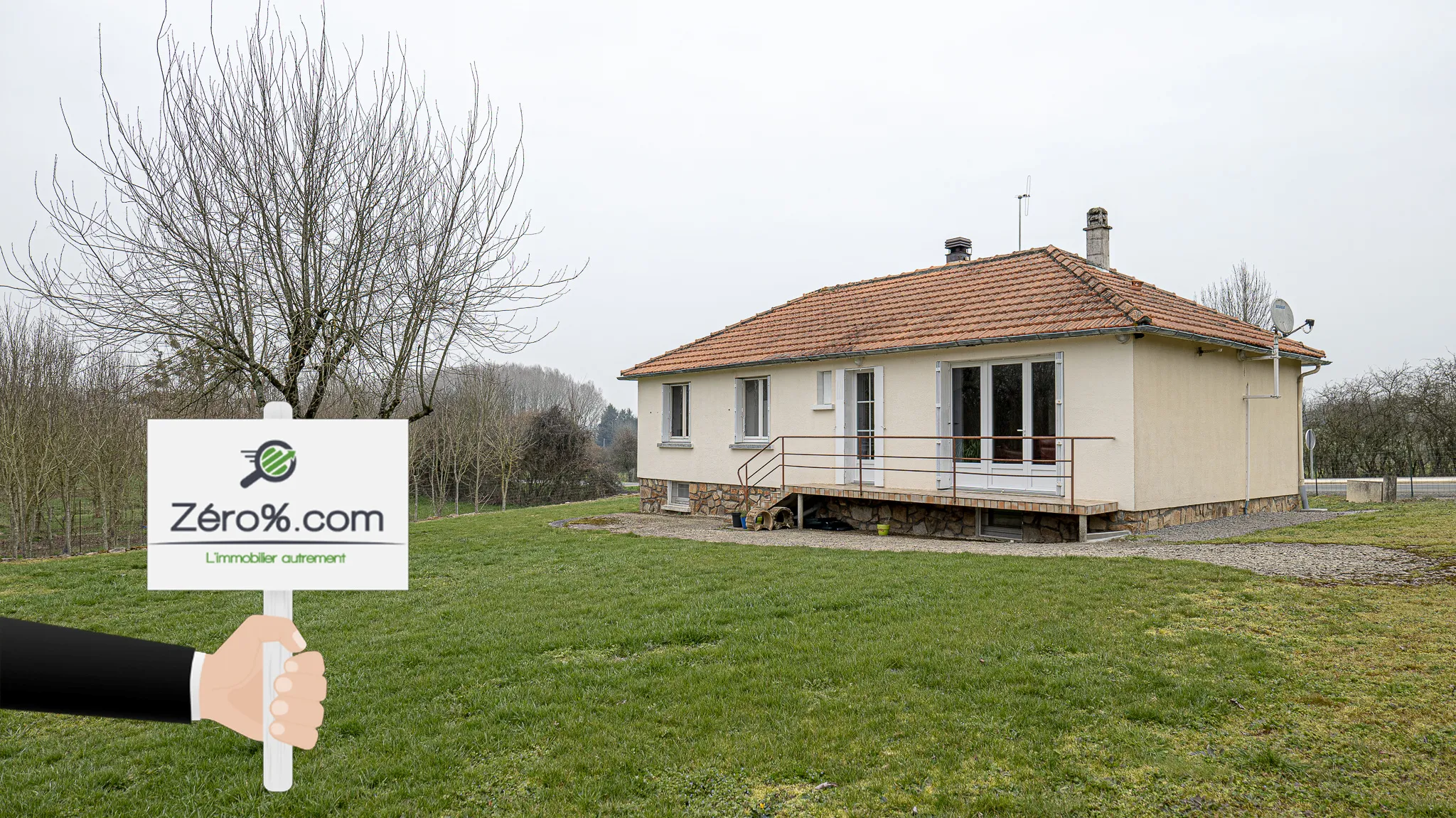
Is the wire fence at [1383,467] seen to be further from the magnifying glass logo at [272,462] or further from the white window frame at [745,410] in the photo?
the magnifying glass logo at [272,462]

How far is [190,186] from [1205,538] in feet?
42.9

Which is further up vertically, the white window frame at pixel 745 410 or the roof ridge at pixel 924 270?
the roof ridge at pixel 924 270

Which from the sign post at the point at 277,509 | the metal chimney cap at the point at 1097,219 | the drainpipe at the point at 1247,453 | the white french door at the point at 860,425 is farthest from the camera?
the metal chimney cap at the point at 1097,219

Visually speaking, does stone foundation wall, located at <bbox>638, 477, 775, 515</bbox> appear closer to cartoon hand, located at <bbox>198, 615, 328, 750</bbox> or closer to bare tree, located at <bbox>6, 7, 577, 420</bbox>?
bare tree, located at <bbox>6, 7, 577, 420</bbox>

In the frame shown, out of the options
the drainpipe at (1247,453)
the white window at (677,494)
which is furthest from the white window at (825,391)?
the drainpipe at (1247,453)

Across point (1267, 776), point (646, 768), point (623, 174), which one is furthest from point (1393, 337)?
point (646, 768)

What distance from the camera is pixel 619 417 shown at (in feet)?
288

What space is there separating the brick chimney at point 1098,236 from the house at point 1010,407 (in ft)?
0.12

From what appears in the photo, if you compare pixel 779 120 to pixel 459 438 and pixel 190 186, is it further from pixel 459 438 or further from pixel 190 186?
pixel 459 438

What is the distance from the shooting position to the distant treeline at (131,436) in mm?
11633

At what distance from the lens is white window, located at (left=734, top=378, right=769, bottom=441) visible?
1599 cm

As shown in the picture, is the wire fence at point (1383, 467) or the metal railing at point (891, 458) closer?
the metal railing at point (891, 458)

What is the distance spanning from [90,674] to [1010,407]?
1207cm

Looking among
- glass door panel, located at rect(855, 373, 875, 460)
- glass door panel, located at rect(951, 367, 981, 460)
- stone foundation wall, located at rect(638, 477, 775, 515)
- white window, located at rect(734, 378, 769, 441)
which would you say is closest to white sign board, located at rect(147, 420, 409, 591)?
glass door panel, located at rect(951, 367, 981, 460)
